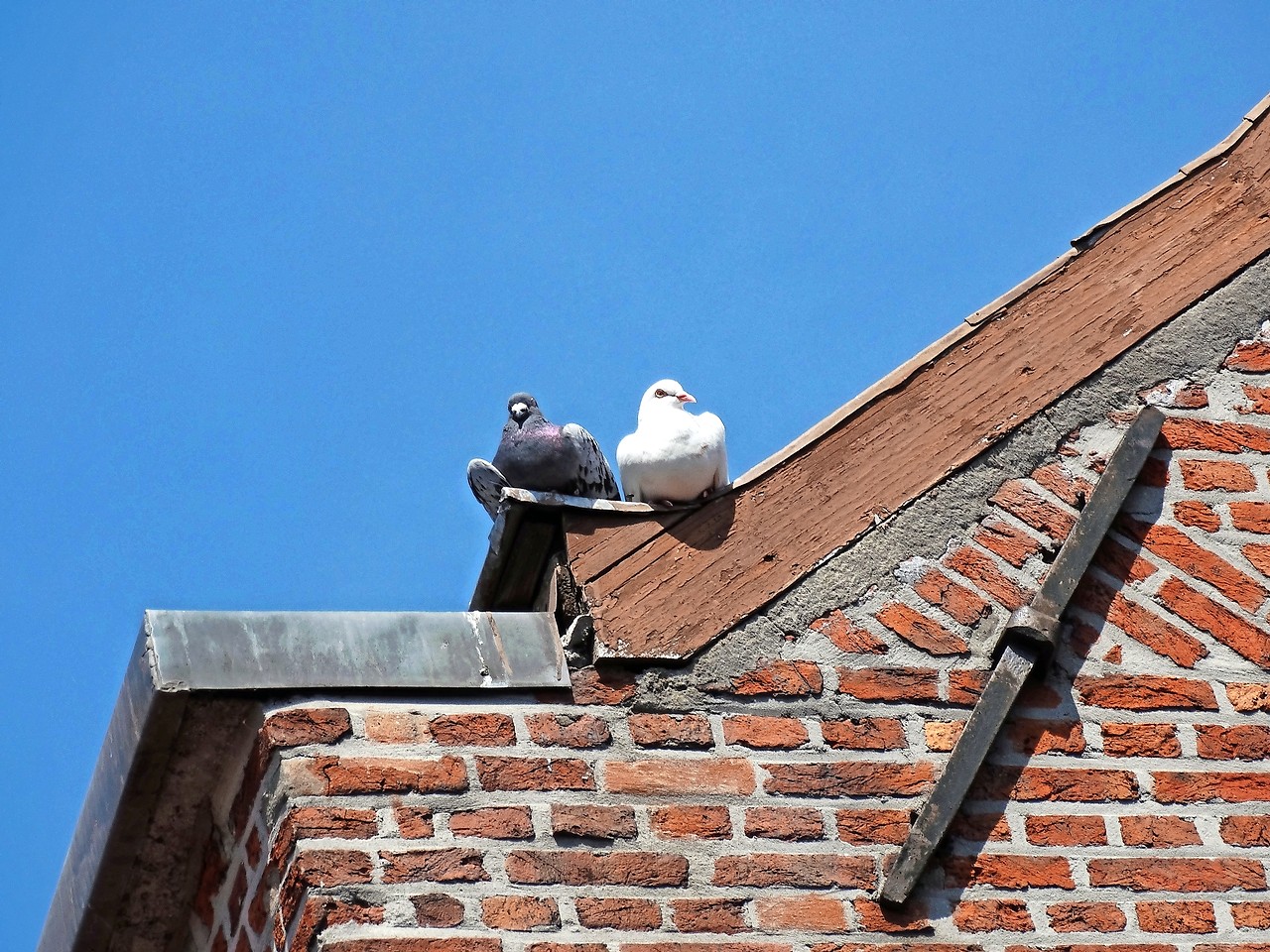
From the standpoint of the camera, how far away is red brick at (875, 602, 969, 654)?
418 cm

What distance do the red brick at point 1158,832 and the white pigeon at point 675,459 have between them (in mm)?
1266

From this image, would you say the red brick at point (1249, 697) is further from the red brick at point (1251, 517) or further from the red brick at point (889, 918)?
the red brick at point (889, 918)

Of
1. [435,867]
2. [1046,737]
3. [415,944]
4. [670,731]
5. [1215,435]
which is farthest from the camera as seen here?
[1215,435]

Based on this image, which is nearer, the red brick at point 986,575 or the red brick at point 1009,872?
the red brick at point 1009,872

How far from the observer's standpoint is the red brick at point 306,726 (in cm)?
377

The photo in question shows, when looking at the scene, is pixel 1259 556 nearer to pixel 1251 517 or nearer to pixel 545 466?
pixel 1251 517

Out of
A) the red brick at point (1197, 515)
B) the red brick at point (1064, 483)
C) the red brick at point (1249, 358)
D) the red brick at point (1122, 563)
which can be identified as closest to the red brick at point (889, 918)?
the red brick at point (1122, 563)

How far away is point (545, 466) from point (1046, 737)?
56.0 inches

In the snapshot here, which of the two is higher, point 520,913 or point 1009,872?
point 1009,872

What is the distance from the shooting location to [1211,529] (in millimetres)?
4414

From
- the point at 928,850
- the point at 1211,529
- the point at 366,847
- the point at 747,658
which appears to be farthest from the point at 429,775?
the point at 1211,529

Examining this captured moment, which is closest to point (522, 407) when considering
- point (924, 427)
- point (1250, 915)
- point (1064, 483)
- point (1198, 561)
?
point (924, 427)

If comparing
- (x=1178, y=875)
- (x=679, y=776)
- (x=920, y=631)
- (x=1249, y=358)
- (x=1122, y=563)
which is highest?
(x=1249, y=358)

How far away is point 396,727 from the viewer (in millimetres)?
3824
